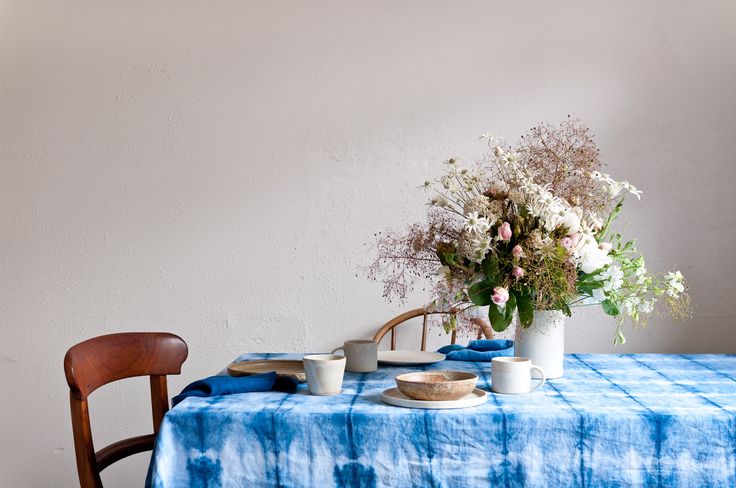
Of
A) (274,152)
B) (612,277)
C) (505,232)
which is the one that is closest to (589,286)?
(612,277)

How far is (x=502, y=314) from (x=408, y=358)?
385 mm

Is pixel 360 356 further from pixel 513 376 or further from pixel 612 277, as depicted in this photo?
pixel 612 277

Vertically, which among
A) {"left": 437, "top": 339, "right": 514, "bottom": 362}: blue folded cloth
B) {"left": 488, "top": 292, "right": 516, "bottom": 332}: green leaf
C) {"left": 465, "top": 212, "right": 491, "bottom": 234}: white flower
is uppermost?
{"left": 465, "top": 212, "right": 491, "bottom": 234}: white flower

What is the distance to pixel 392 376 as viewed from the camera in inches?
75.9

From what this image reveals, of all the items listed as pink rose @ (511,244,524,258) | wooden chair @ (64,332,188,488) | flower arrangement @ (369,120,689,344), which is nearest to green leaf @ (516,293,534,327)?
flower arrangement @ (369,120,689,344)

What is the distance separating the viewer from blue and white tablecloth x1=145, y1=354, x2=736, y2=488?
148cm

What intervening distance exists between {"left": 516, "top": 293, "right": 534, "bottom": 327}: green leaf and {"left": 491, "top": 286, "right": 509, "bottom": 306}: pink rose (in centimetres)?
10

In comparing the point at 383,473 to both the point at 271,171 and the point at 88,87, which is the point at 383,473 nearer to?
the point at 271,171

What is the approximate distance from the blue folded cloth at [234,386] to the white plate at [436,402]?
0.24m

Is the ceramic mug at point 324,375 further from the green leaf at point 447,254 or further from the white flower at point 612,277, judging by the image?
the white flower at point 612,277

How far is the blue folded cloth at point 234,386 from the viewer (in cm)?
167

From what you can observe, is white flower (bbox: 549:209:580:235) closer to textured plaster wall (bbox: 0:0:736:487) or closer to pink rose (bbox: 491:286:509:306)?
pink rose (bbox: 491:286:509:306)

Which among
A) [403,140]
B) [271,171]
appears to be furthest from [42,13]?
[403,140]

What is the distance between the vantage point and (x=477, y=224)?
173cm
